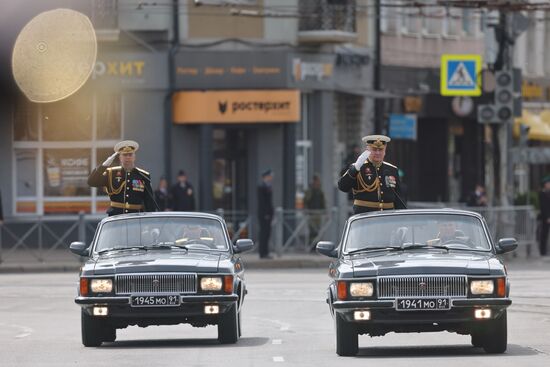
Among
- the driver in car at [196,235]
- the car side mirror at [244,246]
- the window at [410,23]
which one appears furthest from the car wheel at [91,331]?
the window at [410,23]

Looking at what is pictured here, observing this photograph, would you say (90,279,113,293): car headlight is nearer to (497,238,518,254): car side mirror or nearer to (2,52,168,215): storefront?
(497,238,518,254): car side mirror

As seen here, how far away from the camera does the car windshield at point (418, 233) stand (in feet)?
56.5

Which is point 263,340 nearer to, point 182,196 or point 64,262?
point 64,262

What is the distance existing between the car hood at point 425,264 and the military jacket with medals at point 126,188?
4.67m

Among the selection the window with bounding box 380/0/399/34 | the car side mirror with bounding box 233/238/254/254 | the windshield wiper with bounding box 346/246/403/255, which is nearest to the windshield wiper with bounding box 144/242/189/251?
the car side mirror with bounding box 233/238/254/254

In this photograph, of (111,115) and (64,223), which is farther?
(111,115)

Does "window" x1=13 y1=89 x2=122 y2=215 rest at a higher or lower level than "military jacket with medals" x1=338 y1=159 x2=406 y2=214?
lower

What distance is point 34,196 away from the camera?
43.5 m

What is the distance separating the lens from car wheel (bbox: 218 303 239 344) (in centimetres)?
1809

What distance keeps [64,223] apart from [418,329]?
74.8 feet

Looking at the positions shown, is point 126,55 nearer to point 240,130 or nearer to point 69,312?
point 240,130

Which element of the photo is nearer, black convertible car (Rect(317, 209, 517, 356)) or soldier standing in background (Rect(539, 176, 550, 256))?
black convertible car (Rect(317, 209, 517, 356))

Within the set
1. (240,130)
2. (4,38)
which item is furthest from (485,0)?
(4,38)

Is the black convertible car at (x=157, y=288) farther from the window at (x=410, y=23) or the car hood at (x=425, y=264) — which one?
the window at (x=410, y=23)
